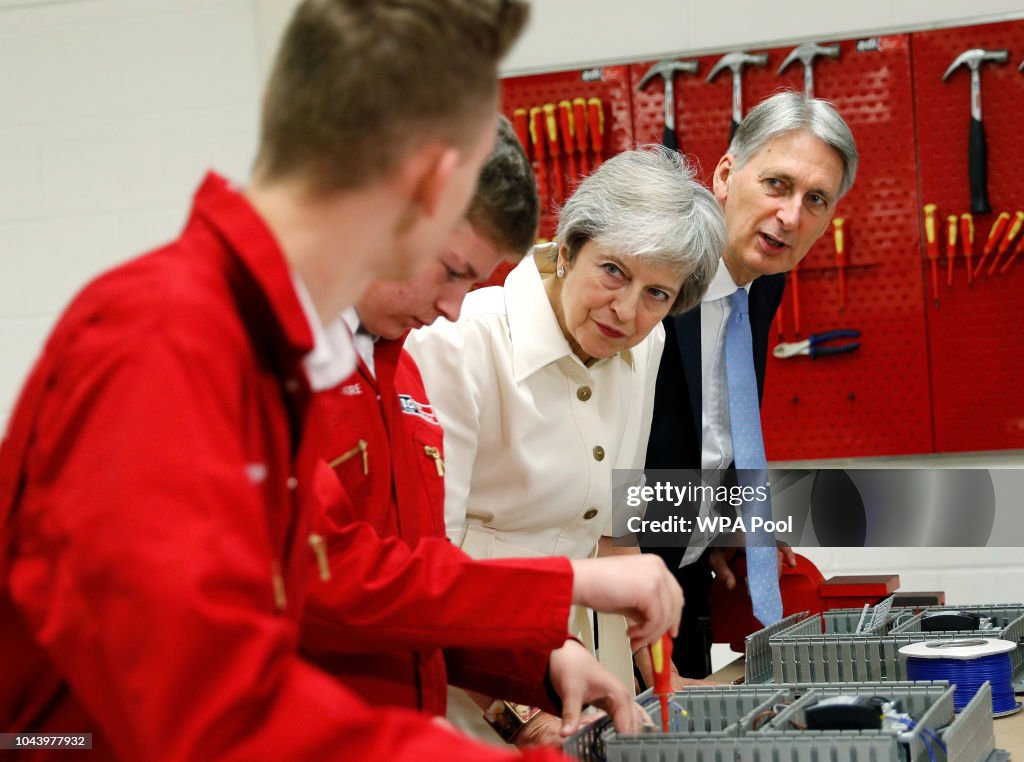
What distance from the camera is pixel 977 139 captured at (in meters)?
3.30

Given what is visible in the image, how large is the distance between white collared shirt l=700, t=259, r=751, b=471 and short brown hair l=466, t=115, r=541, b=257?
3.94 ft

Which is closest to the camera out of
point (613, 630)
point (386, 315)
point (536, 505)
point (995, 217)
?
point (386, 315)

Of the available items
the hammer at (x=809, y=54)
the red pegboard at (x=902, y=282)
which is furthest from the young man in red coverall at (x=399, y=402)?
the hammer at (x=809, y=54)

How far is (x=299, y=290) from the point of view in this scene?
0.72m

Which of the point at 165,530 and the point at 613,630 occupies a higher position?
the point at 165,530

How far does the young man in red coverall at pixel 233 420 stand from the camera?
590 mm

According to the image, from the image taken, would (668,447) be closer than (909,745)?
No

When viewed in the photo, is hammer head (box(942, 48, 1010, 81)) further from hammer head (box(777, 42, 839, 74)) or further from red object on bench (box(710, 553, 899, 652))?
red object on bench (box(710, 553, 899, 652))

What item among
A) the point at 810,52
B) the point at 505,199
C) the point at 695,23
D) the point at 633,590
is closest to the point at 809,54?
the point at 810,52

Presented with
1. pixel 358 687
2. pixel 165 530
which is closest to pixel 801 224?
pixel 358 687

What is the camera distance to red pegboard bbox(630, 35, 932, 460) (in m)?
3.40

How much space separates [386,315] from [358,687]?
420 mm

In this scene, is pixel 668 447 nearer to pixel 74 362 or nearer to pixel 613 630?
pixel 613 630

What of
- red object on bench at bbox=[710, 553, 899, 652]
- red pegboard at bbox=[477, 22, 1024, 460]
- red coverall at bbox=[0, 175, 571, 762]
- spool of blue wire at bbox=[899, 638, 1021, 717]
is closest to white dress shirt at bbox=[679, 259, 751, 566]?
red object on bench at bbox=[710, 553, 899, 652]
